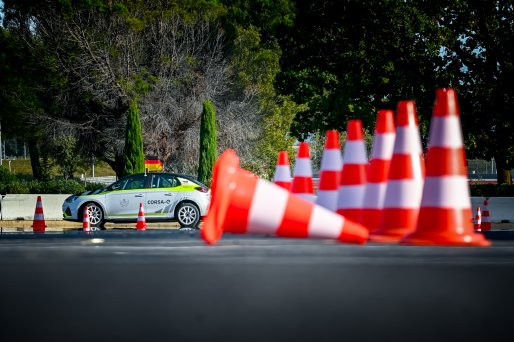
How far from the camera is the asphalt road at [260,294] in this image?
639 cm

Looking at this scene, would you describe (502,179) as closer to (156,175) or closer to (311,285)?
(156,175)

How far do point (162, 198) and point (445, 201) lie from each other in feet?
54.4

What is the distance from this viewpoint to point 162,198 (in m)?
26.7

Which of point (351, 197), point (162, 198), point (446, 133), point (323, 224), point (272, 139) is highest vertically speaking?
point (272, 139)

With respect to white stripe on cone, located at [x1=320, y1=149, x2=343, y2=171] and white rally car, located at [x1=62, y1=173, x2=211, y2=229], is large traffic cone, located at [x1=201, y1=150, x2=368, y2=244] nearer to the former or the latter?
white stripe on cone, located at [x1=320, y1=149, x2=343, y2=171]

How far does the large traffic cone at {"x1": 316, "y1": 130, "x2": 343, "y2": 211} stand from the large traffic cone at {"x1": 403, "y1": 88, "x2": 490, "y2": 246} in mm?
3420

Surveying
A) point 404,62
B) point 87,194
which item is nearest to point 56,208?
point 87,194

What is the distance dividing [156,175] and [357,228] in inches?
621

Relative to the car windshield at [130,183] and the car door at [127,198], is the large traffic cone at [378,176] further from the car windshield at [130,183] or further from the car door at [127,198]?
the car windshield at [130,183]

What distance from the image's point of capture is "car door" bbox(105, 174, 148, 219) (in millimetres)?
26859

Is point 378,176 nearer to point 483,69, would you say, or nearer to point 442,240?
point 442,240

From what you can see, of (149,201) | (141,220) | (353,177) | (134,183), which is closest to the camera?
(353,177)

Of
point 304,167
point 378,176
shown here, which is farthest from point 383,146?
point 304,167

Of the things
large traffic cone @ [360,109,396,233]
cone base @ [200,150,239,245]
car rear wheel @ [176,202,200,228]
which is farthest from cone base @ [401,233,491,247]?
car rear wheel @ [176,202,200,228]
